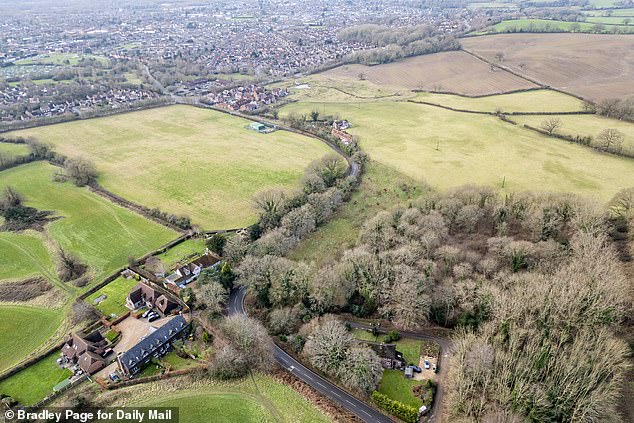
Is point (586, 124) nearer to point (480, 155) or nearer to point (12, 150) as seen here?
point (480, 155)

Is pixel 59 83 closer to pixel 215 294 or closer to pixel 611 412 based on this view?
pixel 215 294

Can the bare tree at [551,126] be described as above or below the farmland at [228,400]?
above

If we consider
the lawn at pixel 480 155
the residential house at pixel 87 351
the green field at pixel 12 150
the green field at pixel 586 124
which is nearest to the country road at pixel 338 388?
the residential house at pixel 87 351

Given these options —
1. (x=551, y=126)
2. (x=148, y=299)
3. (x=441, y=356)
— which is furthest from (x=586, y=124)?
(x=148, y=299)

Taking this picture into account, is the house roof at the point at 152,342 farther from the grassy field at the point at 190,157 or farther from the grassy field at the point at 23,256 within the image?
the grassy field at the point at 23,256

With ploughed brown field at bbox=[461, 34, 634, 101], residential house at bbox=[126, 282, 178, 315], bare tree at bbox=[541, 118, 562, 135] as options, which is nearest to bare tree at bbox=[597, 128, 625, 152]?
bare tree at bbox=[541, 118, 562, 135]

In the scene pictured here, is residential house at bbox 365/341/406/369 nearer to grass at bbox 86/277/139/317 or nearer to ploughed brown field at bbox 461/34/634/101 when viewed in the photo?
grass at bbox 86/277/139/317
